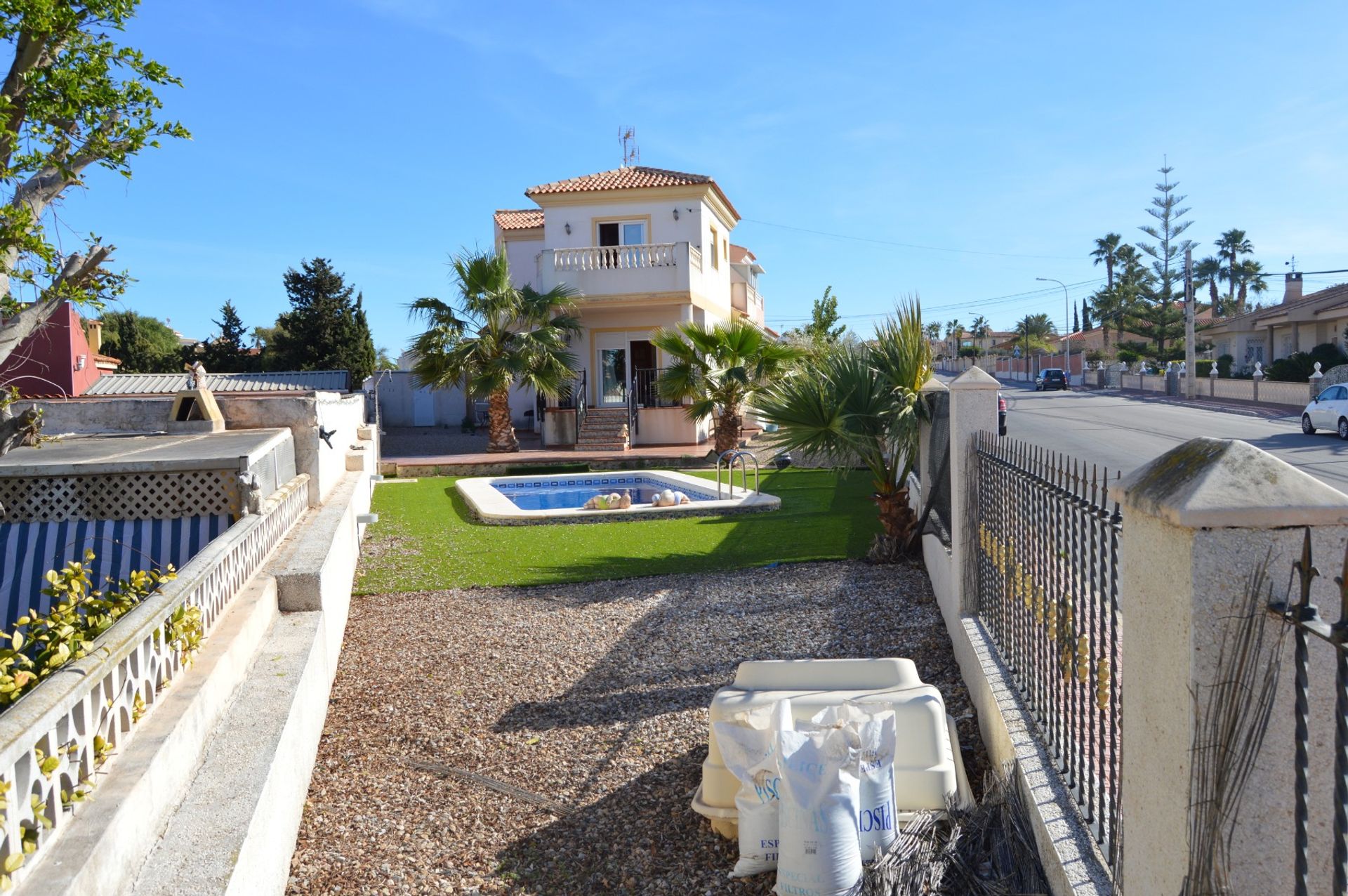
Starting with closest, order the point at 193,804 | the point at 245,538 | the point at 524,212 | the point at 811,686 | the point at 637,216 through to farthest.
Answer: the point at 193,804
the point at 811,686
the point at 245,538
the point at 637,216
the point at 524,212

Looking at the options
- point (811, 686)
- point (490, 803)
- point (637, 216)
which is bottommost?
point (490, 803)

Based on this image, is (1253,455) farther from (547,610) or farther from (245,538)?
(547,610)

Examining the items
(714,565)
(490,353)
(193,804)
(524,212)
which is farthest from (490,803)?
(524,212)

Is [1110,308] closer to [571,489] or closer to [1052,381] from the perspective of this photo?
[1052,381]

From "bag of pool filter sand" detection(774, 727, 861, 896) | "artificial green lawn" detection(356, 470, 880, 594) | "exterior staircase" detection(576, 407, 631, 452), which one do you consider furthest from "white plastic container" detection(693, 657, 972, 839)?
"exterior staircase" detection(576, 407, 631, 452)

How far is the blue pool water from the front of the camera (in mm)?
19234

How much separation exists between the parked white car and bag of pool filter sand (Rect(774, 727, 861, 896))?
988 inches

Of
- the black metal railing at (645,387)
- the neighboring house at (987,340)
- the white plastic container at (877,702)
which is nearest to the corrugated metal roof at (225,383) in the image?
the black metal railing at (645,387)

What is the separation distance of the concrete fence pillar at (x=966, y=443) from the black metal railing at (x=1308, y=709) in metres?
4.41

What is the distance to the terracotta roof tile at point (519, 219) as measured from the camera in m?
32.4

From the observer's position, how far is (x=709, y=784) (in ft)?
14.6

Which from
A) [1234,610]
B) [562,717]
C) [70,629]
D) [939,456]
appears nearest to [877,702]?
[562,717]

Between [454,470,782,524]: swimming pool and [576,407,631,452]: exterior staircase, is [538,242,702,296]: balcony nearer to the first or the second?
[576,407,631,452]: exterior staircase

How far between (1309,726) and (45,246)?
9220 millimetres
